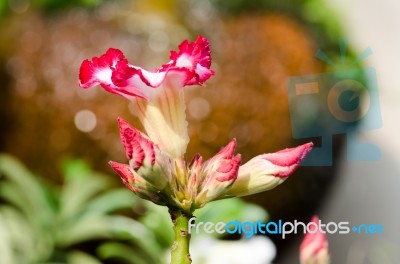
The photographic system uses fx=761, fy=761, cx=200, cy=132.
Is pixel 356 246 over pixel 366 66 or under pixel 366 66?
under

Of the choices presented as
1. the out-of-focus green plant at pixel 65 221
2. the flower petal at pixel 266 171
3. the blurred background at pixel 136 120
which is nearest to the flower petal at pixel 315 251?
the flower petal at pixel 266 171

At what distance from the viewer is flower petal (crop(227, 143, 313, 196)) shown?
26 cm

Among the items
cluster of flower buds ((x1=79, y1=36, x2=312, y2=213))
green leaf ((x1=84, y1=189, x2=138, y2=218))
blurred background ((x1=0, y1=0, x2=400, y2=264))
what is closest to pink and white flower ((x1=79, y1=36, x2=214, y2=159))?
cluster of flower buds ((x1=79, y1=36, x2=312, y2=213))

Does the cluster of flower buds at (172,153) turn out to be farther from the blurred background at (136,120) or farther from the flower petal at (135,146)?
the blurred background at (136,120)

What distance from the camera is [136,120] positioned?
1.39 m

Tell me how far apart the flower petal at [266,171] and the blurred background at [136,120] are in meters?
0.86

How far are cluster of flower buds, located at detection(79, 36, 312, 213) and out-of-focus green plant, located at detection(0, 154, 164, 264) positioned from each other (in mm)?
957

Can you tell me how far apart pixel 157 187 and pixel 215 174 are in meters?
0.02

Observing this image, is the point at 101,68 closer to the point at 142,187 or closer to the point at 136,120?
the point at 142,187

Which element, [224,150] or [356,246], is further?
[356,246]

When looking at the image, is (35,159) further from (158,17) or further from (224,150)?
(224,150)

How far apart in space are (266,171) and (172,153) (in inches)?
1.4

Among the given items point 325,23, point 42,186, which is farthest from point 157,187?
point 325,23

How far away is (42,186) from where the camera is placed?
1.50 meters
